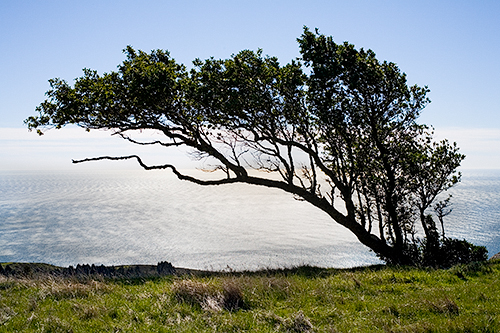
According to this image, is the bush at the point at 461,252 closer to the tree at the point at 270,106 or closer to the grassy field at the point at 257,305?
the tree at the point at 270,106

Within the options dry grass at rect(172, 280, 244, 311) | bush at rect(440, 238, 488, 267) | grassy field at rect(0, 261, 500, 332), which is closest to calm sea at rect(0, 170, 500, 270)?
bush at rect(440, 238, 488, 267)

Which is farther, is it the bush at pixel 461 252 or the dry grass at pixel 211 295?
the bush at pixel 461 252

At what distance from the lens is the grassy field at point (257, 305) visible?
22.0ft

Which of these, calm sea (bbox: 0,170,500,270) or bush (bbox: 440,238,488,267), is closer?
bush (bbox: 440,238,488,267)

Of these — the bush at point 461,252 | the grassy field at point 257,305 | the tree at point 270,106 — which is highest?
the tree at point 270,106

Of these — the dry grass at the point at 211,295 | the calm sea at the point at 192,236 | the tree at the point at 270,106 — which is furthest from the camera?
the calm sea at the point at 192,236

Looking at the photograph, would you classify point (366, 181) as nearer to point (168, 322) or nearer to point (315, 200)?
point (315, 200)

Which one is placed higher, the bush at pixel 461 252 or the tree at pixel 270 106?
the tree at pixel 270 106

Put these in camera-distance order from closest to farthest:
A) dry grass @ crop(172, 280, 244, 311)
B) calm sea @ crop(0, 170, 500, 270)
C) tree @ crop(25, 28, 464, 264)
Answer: dry grass @ crop(172, 280, 244, 311) < tree @ crop(25, 28, 464, 264) < calm sea @ crop(0, 170, 500, 270)

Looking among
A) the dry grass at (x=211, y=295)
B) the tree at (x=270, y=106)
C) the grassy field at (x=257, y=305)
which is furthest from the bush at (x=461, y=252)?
the dry grass at (x=211, y=295)

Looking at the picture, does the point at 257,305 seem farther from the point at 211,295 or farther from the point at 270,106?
the point at 270,106

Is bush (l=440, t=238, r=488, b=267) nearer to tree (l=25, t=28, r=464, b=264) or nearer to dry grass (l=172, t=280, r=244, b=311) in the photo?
tree (l=25, t=28, r=464, b=264)

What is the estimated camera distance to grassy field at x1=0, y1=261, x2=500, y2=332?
264 inches

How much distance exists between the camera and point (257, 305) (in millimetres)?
8047
